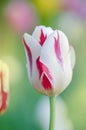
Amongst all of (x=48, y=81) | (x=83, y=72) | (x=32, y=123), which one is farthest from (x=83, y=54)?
(x=48, y=81)

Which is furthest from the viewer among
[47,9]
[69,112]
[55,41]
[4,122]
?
[47,9]

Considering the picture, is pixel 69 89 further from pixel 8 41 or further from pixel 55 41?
pixel 55 41

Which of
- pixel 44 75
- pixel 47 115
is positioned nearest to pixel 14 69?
pixel 47 115

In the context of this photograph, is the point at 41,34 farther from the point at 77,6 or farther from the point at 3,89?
the point at 77,6

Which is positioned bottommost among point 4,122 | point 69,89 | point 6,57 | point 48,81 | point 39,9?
point 48,81

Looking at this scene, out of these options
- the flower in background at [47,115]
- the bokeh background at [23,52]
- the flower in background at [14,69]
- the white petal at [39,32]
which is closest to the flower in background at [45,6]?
the bokeh background at [23,52]

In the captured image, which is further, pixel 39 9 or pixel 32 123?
pixel 39 9

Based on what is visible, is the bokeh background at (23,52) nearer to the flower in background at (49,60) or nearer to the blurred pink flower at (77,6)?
→ the blurred pink flower at (77,6)

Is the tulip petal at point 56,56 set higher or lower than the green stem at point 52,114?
higher
